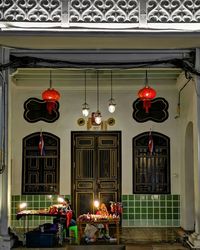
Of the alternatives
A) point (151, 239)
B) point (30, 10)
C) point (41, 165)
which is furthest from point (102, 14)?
point (41, 165)

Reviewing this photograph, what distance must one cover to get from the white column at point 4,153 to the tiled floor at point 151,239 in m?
1.00

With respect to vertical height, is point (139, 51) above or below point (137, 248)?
above

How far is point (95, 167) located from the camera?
1432 cm

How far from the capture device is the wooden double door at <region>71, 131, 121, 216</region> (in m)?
14.2

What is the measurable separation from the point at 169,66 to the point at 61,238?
15.4 ft

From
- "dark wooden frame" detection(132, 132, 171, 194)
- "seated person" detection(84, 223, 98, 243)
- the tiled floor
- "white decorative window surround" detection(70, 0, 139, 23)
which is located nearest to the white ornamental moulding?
"white decorative window surround" detection(70, 0, 139, 23)

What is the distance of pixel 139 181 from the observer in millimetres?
14234

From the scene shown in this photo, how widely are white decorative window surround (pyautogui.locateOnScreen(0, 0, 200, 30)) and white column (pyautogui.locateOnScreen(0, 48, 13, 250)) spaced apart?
1034 millimetres

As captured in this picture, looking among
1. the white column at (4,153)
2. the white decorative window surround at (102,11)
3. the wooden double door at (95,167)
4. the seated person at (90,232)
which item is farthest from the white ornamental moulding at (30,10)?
the wooden double door at (95,167)


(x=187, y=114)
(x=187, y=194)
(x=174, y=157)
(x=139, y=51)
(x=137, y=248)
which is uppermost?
(x=139, y=51)

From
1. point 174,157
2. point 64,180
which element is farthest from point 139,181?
point 64,180

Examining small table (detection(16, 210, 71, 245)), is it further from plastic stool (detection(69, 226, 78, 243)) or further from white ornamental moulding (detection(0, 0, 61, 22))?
white ornamental moulding (detection(0, 0, 61, 22))

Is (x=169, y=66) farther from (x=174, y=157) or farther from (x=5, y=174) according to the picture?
(x=174, y=157)

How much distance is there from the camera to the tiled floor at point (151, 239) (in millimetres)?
10523
